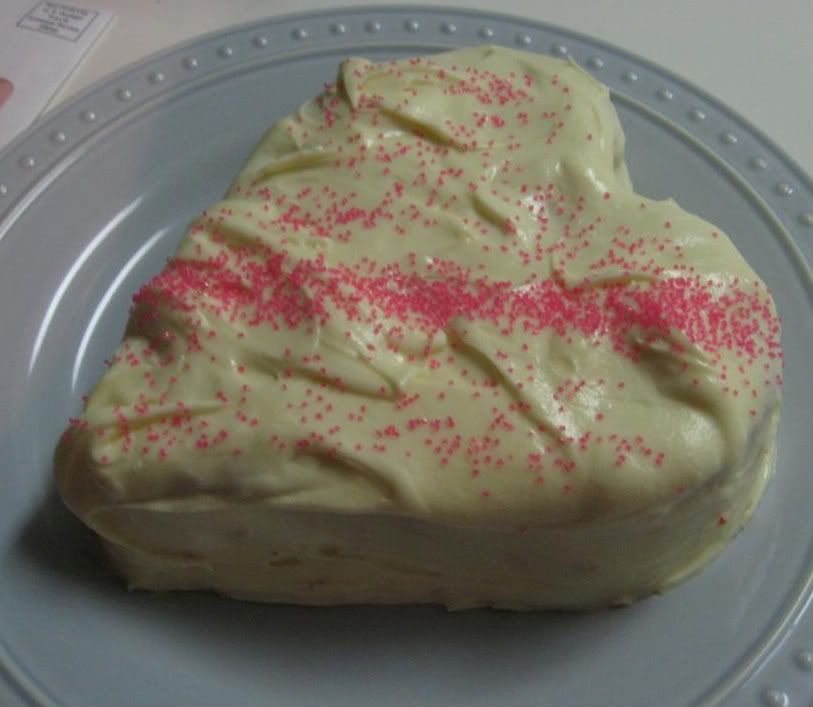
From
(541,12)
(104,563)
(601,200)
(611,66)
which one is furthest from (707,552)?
(541,12)

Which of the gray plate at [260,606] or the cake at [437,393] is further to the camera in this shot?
the gray plate at [260,606]

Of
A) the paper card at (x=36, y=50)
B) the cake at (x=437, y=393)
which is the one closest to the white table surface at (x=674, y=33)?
the paper card at (x=36, y=50)

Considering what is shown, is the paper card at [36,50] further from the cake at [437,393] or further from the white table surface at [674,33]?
the cake at [437,393]

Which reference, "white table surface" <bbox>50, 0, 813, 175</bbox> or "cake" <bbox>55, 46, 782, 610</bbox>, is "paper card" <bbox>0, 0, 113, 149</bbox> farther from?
"cake" <bbox>55, 46, 782, 610</bbox>

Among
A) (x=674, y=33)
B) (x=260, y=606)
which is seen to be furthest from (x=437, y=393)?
(x=674, y=33)

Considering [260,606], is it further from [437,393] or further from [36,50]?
[36,50]
